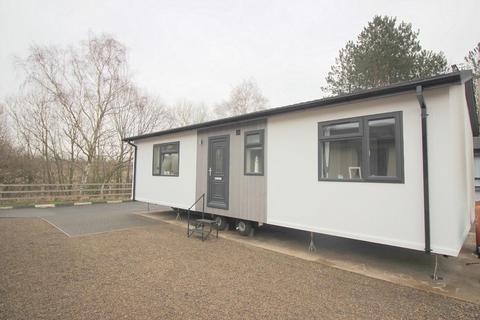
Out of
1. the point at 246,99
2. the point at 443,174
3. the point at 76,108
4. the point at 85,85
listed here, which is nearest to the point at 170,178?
the point at 443,174

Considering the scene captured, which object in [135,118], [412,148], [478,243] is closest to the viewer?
[412,148]

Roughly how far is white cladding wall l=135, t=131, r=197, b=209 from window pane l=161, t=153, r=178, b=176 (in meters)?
0.19

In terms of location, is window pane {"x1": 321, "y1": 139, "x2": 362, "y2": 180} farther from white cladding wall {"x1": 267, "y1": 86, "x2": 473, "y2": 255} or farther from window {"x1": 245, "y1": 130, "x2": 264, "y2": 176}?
window {"x1": 245, "y1": 130, "x2": 264, "y2": 176}

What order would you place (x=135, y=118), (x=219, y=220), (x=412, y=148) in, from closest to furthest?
(x=412, y=148)
(x=219, y=220)
(x=135, y=118)

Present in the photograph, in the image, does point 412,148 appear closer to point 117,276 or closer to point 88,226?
point 117,276

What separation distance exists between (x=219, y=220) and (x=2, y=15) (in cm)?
894

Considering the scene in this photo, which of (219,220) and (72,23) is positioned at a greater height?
(72,23)

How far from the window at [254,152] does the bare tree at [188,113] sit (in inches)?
594

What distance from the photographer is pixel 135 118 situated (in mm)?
16234

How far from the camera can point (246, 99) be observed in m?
20.8

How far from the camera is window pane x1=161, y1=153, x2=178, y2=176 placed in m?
7.89

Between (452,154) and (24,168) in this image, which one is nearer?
(452,154)

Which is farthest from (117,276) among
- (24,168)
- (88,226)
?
(24,168)

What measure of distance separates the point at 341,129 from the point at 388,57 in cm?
1098
